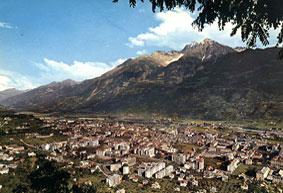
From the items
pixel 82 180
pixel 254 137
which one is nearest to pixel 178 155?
pixel 82 180

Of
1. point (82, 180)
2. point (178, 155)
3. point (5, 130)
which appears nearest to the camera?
point (82, 180)

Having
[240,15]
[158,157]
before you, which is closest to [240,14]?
[240,15]

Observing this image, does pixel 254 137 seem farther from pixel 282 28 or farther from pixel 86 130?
pixel 282 28

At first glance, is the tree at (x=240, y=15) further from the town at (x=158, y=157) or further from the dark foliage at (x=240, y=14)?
the town at (x=158, y=157)

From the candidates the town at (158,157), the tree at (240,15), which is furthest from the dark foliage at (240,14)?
the town at (158,157)

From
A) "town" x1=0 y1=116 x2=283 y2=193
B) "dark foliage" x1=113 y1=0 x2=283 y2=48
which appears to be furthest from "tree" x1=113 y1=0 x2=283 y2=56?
"town" x1=0 y1=116 x2=283 y2=193

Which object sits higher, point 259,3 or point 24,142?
point 259,3

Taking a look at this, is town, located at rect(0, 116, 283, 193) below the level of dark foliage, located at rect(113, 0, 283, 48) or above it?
below

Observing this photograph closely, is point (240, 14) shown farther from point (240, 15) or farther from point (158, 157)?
point (158, 157)

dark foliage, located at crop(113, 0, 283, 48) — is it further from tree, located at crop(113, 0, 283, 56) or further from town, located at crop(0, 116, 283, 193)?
town, located at crop(0, 116, 283, 193)
